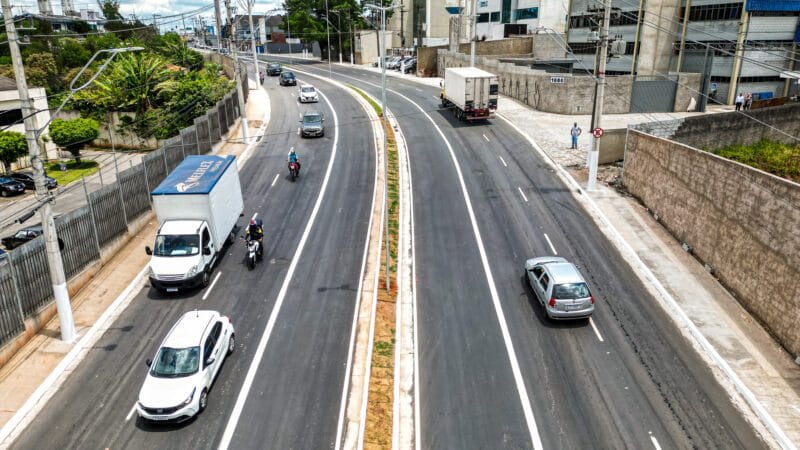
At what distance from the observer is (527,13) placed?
98125 millimetres

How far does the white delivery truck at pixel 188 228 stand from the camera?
2052 centimetres

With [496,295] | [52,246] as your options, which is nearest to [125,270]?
[52,246]

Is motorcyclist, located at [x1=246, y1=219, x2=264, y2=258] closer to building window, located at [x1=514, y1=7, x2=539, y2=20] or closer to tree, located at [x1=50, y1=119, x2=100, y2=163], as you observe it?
tree, located at [x1=50, y1=119, x2=100, y2=163]

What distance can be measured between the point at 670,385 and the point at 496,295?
7.09 metres

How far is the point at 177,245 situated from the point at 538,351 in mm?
14424

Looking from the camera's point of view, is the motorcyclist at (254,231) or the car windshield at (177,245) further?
the motorcyclist at (254,231)

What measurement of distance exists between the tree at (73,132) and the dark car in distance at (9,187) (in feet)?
20.7

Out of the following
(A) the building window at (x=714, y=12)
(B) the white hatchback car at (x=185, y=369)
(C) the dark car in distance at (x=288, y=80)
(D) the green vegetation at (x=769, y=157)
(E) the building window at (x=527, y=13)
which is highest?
(E) the building window at (x=527, y=13)

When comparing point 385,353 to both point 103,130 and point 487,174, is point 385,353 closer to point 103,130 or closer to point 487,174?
point 487,174

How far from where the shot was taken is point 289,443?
13.7m

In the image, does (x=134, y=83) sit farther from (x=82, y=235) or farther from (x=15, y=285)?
(x=15, y=285)

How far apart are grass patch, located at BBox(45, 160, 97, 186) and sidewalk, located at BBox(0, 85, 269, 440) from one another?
2508 cm

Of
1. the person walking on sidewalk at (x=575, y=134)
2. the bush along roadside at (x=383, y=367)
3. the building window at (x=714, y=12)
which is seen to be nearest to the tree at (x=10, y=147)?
the bush along roadside at (x=383, y=367)

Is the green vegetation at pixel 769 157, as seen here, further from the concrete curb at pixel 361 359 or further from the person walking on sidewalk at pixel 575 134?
the concrete curb at pixel 361 359
